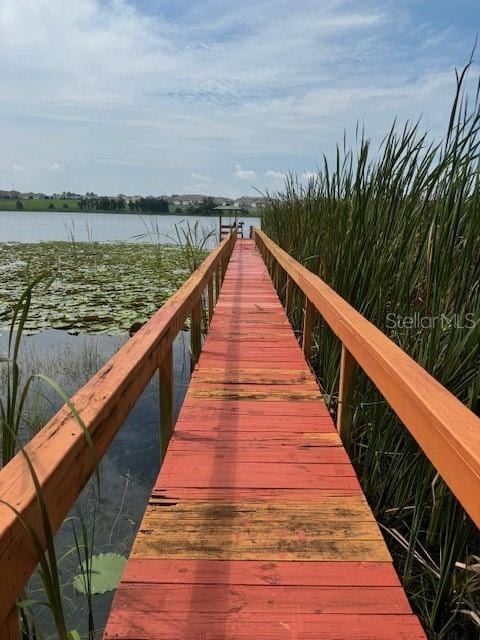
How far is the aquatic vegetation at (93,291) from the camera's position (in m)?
6.13

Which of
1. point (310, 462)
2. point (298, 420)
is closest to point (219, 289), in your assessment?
point (298, 420)

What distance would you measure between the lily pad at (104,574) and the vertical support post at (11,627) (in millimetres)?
1524

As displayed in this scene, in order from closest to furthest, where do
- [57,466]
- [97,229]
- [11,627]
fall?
1. [11,627]
2. [57,466]
3. [97,229]

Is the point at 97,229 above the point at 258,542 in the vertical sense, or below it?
above

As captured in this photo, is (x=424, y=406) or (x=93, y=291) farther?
(x=93, y=291)

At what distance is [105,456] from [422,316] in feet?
8.56

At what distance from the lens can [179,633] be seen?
111 centimetres

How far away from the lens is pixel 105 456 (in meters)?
3.56

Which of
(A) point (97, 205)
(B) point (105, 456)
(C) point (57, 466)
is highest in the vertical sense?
(A) point (97, 205)

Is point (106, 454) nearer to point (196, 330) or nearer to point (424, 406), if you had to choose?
point (196, 330)

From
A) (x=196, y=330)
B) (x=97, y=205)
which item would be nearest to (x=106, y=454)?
(x=196, y=330)

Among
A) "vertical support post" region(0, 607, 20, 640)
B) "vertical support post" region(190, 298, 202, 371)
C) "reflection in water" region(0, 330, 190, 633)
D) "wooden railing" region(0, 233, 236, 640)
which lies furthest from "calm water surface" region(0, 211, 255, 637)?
"vertical support post" region(190, 298, 202, 371)

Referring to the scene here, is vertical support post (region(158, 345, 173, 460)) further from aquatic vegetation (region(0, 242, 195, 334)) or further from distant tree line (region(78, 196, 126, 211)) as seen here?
distant tree line (region(78, 196, 126, 211))

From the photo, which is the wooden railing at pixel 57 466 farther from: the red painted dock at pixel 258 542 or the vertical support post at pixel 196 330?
the vertical support post at pixel 196 330
